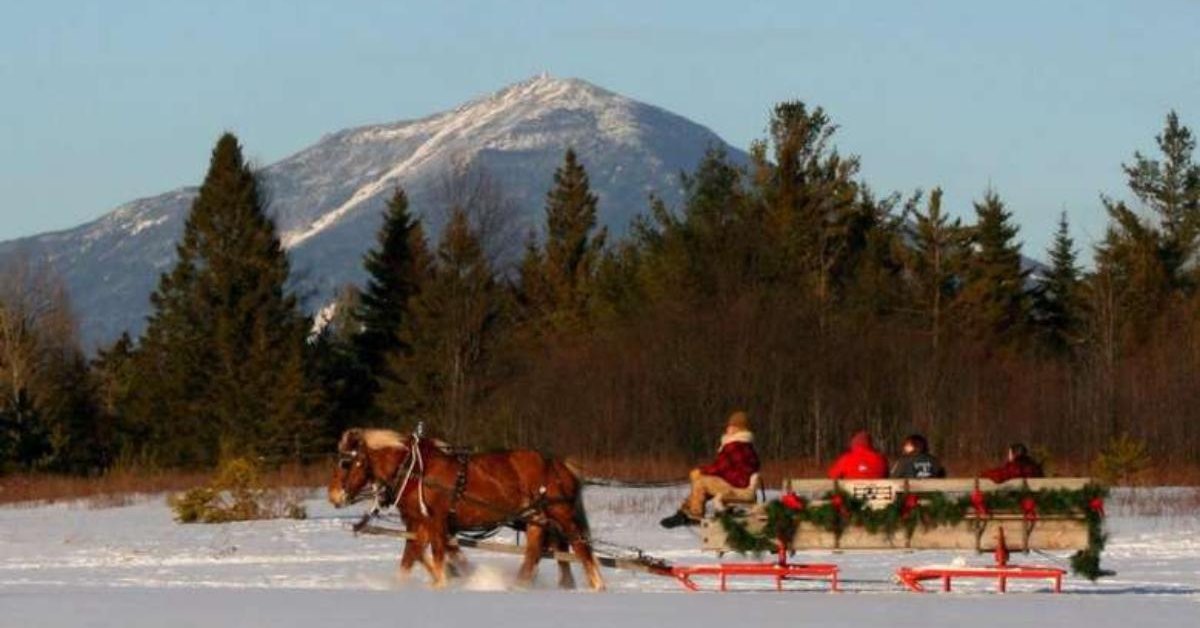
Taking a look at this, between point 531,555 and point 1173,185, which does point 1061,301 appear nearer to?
point 1173,185

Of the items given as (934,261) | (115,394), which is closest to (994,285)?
(934,261)

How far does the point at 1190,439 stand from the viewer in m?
52.7

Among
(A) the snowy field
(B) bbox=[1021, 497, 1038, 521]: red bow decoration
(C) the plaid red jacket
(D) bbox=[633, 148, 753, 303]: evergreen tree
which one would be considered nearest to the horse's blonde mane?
(A) the snowy field

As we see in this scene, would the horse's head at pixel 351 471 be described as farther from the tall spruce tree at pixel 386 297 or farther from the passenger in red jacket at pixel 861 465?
the tall spruce tree at pixel 386 297

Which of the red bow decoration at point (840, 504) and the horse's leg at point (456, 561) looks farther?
the horse's leg at point (456, 561)

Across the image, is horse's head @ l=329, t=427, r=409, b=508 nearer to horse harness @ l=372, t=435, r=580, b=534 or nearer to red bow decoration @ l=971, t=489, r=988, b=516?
horse harness @ l=372, t=435, r=580, b=534

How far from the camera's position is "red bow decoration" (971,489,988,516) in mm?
19484

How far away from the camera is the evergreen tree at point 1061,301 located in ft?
211

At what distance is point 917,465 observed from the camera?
68.4 feet

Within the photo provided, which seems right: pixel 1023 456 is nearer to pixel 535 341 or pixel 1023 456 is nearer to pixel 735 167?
pixel 535 341

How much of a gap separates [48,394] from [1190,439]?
30848mm

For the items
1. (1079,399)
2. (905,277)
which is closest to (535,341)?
(905,277)

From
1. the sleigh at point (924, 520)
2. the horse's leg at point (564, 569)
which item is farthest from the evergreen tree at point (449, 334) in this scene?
the sleigh at point (924, 520)

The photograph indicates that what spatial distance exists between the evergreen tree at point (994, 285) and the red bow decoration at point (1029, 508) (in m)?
40.9
